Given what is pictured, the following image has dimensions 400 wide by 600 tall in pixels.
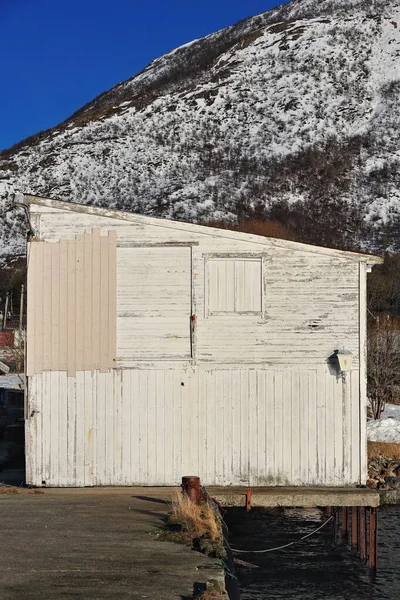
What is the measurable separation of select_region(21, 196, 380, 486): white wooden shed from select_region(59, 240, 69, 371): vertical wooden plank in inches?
1.0

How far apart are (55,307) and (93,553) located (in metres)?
6.08

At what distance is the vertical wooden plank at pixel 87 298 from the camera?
16.0 meters

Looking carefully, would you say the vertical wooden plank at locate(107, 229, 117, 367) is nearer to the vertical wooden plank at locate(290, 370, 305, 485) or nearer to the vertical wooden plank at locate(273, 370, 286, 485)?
the vertical wooden plank at locate(273, 370, 286, 485)

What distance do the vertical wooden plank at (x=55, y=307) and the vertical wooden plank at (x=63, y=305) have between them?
0.05 metres

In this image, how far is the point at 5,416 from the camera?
26.1 m

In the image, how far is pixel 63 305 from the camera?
52.7 ft

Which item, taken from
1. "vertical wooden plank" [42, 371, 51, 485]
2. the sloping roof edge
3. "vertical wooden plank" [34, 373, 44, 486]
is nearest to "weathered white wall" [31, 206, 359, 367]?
the sloping roof edge

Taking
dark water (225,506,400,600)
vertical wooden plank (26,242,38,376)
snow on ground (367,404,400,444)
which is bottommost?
dark water (225,506,400,600)

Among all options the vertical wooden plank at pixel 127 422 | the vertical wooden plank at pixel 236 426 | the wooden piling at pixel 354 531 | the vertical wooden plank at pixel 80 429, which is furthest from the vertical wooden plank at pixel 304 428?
the vertical wooden plank at pixel 80 429

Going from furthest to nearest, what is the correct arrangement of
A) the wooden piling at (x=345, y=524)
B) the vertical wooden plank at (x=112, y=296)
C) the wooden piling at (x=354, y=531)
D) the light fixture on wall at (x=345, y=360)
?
the wooden piling at (x=345, y=524)
the wooden piling at (x=354, y=531)
the vertical wooden plank at (x=112, y=296)
the light fixture on wall at (x=345, y=360)

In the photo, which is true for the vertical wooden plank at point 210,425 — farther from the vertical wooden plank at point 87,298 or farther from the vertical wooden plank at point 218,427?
the vertical wooden plank at point 87,298

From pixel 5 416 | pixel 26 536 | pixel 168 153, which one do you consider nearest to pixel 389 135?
pixel 168 153

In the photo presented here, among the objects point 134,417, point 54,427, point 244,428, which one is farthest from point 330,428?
point 54,427

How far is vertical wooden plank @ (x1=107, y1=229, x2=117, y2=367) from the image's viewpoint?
16047 mm
